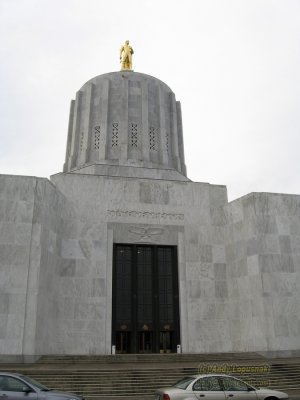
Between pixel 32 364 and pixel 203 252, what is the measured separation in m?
11.4

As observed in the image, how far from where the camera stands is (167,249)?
83.1 ft

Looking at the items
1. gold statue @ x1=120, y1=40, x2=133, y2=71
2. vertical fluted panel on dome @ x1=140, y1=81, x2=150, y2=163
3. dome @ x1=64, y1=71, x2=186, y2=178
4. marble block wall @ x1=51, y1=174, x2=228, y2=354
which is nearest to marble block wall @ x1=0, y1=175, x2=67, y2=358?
marble block wall @ x1=51, y1=174, x2=228, y2=354

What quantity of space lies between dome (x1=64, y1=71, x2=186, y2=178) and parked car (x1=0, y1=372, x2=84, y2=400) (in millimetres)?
Result: 18587

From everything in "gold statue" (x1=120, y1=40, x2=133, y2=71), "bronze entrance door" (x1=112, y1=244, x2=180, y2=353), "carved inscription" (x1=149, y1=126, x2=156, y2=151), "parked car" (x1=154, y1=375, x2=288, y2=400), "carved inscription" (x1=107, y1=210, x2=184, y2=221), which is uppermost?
"gold statue" (x1=120, y1=40, x2=133, y2=71)

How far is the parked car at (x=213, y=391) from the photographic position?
10.3m

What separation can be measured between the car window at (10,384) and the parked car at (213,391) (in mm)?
3377

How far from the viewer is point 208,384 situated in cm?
1076

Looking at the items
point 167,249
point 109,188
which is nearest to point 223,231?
point 167,249

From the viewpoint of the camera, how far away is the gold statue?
3262cm

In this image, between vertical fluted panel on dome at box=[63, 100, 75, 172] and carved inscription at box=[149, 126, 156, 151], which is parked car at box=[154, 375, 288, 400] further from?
vertical fluted panel on dome at box=[63, 100, 75, 172]

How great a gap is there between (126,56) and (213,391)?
27615 mm

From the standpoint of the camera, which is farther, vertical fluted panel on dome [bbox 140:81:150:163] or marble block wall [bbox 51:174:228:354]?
vertical fluted panel on dome [bbox 140:81:150:163]

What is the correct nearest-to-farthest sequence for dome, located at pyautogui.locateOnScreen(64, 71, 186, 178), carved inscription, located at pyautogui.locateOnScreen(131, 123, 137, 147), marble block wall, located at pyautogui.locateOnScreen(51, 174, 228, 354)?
marble block wall, located at pyautogui.locateOnScreen(51, 174, 228, 354)
dome, located at pyautogui.locateOnScreen(64, 71, 186, 178)
carved inscription, located at pyautogui.locateOnScreen(131, 123, 137, 147)

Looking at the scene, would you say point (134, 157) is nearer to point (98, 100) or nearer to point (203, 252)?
point (98, 100)
